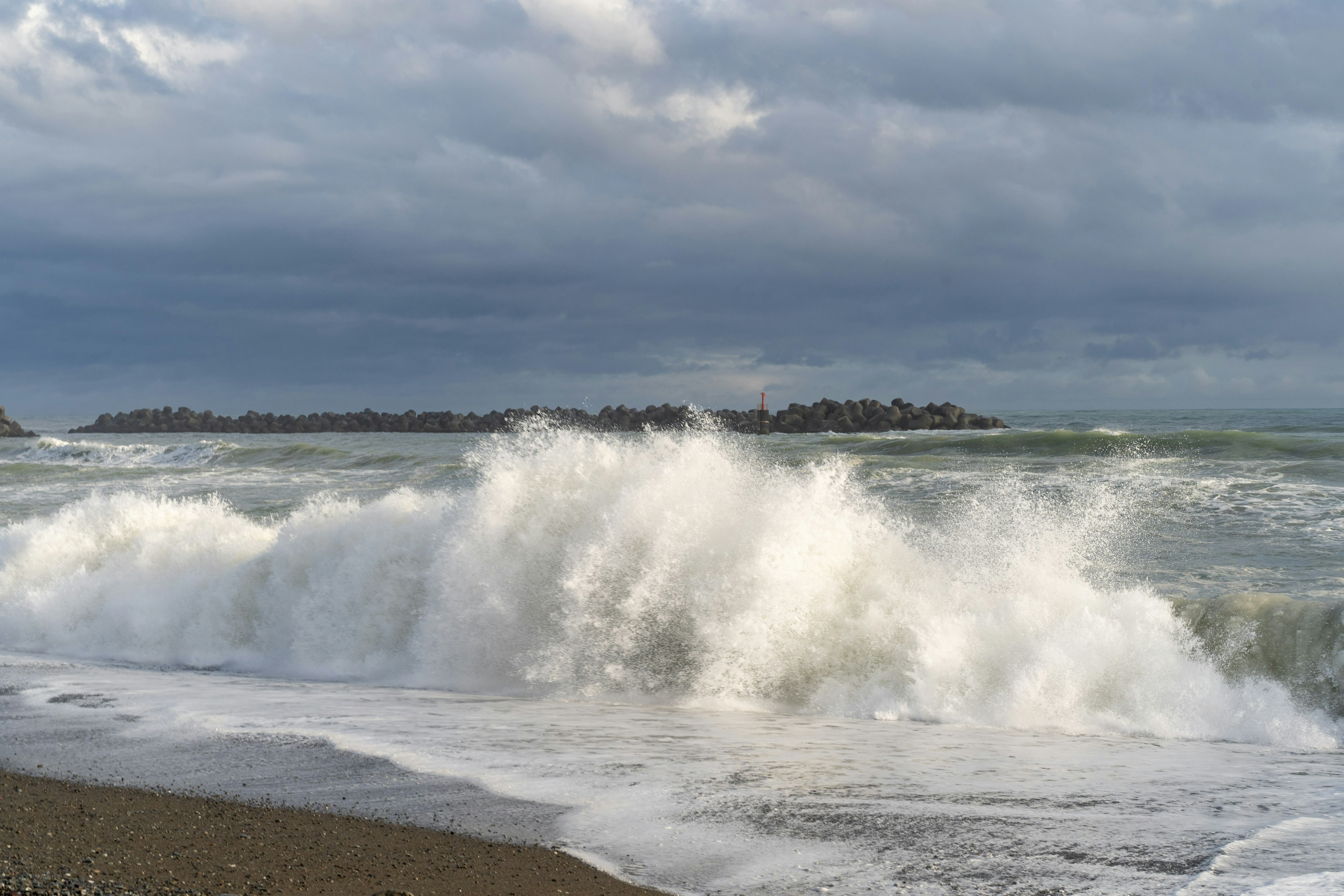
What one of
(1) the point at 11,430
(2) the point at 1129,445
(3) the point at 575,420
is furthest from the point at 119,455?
(2) the point at 1129,445

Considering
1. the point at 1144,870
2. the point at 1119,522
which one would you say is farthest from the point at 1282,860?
the point at 1119,522

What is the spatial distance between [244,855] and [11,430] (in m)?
54.4

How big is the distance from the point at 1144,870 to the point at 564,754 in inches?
98.9

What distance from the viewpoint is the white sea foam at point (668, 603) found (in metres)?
5.87

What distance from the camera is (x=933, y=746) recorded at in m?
4.90

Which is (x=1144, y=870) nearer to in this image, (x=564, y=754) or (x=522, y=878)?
(x=522, y=878)

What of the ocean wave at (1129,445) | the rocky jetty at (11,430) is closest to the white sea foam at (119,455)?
the rocky jetty at (11,430)

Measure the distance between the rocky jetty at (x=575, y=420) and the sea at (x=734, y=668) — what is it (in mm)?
3564

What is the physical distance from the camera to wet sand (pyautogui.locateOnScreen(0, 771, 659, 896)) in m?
3.01

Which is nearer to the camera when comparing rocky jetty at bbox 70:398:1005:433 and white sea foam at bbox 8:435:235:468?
white sea foam at bbox 8:435:235:468

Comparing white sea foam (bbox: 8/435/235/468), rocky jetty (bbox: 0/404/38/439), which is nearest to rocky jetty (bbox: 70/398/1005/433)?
rocky jetty (bbox: 0/404/38/439)

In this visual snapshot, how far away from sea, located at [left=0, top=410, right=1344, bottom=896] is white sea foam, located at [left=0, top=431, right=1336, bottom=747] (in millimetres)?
27

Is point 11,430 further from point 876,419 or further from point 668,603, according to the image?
point 668,603

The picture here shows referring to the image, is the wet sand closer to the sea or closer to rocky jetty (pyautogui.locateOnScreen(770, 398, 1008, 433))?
the sea
